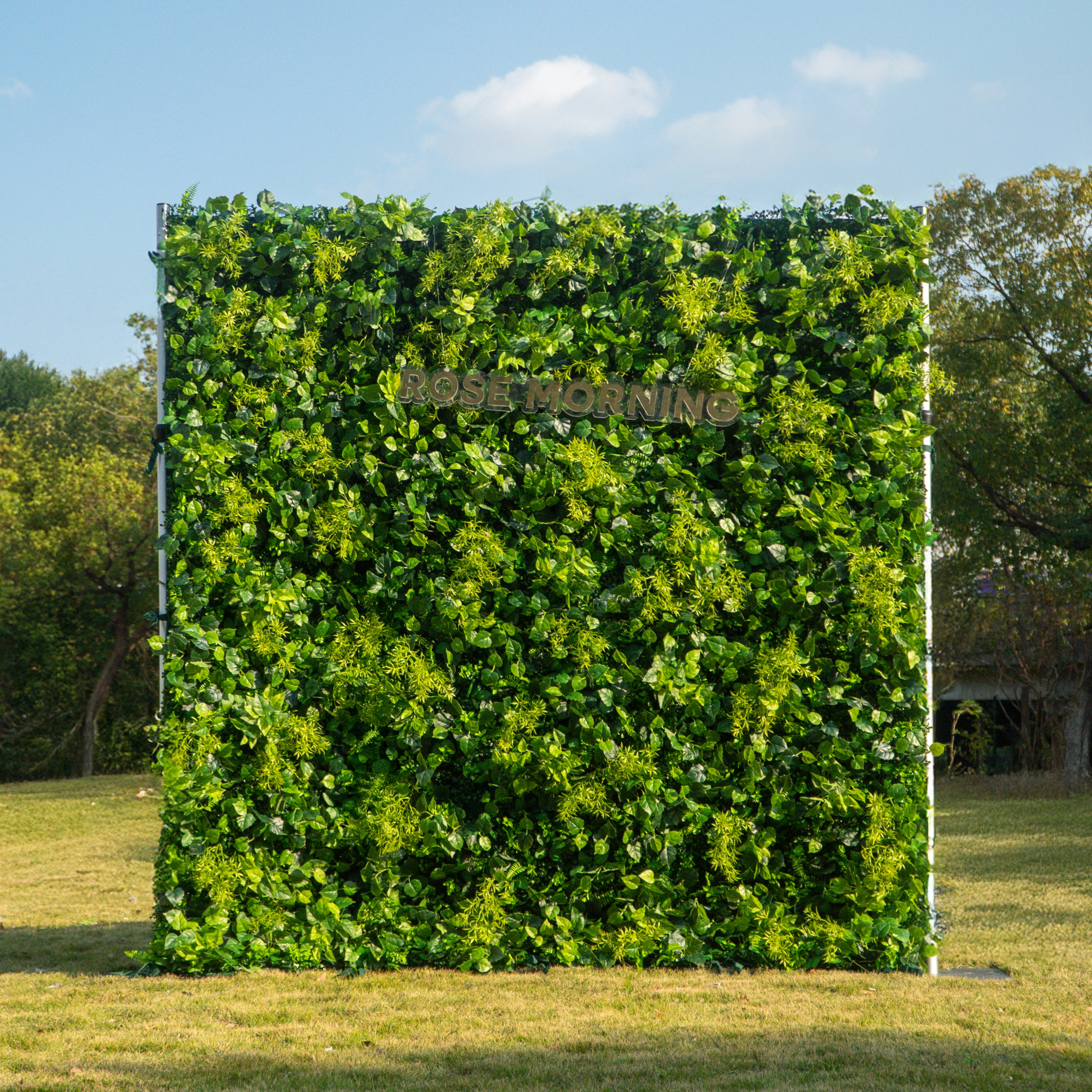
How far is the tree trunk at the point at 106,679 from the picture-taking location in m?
21.1

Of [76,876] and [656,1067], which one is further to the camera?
[76,876]

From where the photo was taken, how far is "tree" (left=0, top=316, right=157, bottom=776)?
20328mm

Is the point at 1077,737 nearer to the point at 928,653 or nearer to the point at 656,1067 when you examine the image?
the point at 928,653

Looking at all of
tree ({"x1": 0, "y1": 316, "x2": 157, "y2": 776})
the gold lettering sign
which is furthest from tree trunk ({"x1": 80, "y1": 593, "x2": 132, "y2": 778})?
the gold lettering sign

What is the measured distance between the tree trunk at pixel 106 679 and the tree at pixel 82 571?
0.03 meters

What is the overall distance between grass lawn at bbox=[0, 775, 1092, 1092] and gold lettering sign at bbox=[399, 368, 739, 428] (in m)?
2.63

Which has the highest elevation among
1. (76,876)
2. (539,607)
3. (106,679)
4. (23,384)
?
(23,384)

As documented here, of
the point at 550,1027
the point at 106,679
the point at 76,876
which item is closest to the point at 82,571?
the point at 106,679

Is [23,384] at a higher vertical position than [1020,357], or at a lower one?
higher

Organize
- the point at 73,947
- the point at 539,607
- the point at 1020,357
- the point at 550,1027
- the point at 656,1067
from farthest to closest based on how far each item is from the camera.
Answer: the point at 1020,357
the point at 73,947
the point at 539,607
the point at 550,1027
the point at 656,1067

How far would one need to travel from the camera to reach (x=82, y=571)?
2089 cm

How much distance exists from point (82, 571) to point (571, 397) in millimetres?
18283

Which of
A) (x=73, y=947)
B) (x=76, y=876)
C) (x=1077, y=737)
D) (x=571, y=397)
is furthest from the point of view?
(x=1077, y=737)

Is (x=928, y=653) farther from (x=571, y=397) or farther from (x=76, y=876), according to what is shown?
(x=76, y=876)
